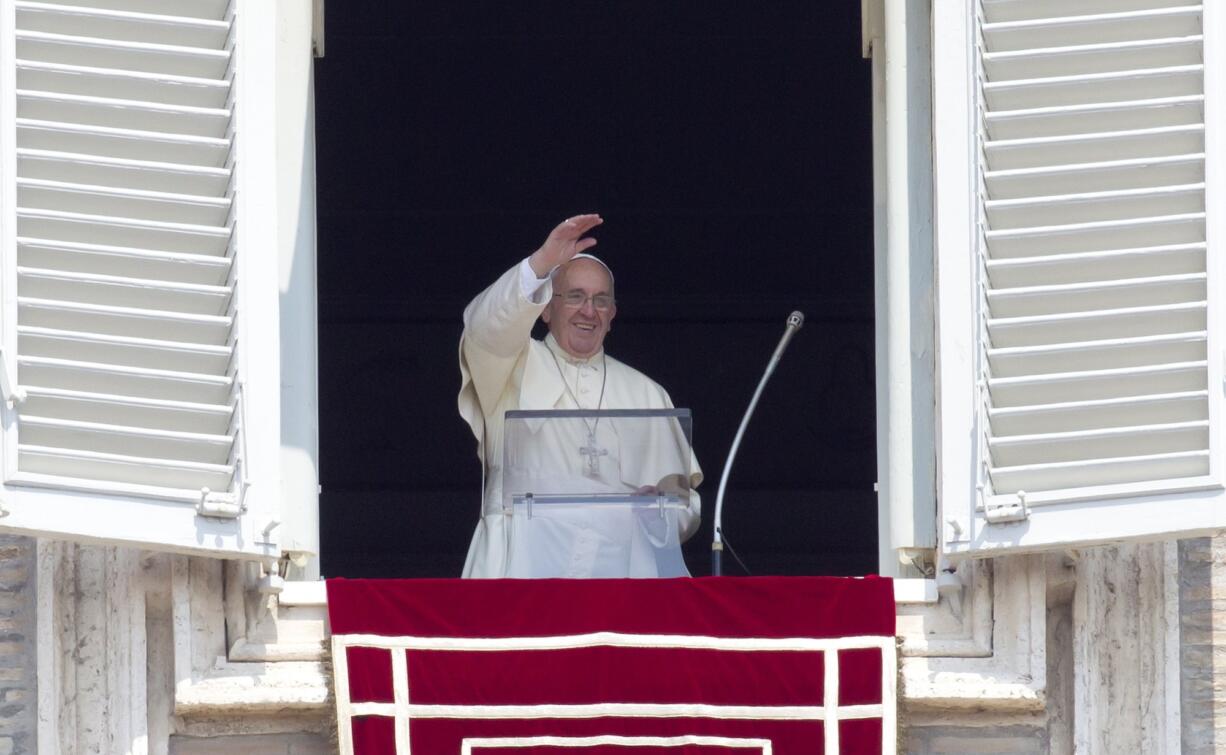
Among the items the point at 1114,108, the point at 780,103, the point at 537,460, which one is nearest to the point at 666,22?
the point at 780,103

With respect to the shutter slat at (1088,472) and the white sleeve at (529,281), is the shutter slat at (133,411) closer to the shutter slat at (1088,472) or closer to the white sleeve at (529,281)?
the white sleeve at (529,281)

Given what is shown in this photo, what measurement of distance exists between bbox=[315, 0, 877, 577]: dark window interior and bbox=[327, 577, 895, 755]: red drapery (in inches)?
158

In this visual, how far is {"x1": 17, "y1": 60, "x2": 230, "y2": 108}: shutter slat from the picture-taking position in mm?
7039

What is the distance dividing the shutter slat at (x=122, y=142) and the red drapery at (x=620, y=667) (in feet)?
3.12

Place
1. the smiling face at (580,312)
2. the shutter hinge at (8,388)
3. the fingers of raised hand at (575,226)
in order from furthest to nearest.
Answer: the smiling face at (580,312) → the fingers of raised hand at (575,226) → the shutter hinge at (8,388)

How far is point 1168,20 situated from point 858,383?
4.31 metres

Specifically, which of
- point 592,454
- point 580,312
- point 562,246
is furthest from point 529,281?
point 580,312

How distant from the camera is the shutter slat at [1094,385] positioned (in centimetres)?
700

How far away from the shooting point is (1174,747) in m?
7.04

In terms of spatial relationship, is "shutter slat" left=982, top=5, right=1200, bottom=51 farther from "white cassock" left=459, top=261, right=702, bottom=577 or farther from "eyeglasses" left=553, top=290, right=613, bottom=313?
"eyeglasses" left=553, top=290, right=613, bottom=313

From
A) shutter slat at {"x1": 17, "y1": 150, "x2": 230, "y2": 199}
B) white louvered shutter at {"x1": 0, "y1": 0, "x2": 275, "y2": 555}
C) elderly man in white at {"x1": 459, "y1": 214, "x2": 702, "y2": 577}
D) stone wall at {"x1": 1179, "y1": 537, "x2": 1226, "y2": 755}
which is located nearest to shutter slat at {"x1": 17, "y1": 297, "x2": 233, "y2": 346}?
white louvered shutter at {"x1": 0, "y1": 0, "x2": 275, "y2": 555}

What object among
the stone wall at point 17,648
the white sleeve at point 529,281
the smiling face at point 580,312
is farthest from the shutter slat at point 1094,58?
the stone wall at point 17,648

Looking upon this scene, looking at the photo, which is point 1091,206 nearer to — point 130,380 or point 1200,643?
point 1200,643

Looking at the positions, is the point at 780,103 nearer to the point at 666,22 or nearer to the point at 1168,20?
the point at 666,22
